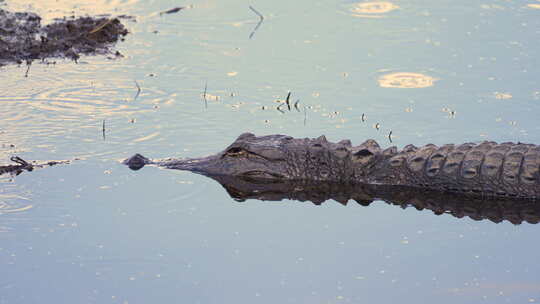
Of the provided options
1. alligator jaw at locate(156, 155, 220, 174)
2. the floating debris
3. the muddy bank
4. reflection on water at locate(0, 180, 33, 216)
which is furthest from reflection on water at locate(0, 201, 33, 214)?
the floating debris

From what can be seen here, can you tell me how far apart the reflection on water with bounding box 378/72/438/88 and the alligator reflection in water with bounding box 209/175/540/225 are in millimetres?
2432

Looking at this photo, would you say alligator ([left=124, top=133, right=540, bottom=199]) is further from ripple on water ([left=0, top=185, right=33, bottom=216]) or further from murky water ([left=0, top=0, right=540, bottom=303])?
ripple on water ([left=0, top=185, right=33, bottom=216])

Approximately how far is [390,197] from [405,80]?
9.51 feet

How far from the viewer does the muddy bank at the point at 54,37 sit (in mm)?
12992

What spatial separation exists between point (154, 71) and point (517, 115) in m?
4.25

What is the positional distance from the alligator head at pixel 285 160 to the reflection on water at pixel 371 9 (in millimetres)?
5330

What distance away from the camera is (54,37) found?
1352cm

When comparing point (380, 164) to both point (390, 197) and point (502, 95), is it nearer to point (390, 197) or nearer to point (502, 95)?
point (390, 197)

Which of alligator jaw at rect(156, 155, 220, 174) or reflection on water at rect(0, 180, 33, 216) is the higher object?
alligator jaw at rect(156, 155, 220, 174)

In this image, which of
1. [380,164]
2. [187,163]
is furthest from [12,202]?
[380,164]

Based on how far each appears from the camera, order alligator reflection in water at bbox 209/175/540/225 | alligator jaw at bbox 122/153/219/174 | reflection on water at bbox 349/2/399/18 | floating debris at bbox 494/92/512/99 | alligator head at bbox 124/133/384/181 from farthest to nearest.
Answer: reflection on water at bbox 349/2/399/18 < floating debris at bbox 494/92/512/99 < alligator jaw at bbox 122/153/219/174 < alligator head at bbox 124/133/384/181 < alligator reflection in water at bbox 209/175/540/225

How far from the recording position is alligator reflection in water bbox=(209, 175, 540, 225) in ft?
29.1

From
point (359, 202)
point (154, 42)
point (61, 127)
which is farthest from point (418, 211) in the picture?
point (154, 42)

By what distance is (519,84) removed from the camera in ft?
38.4
